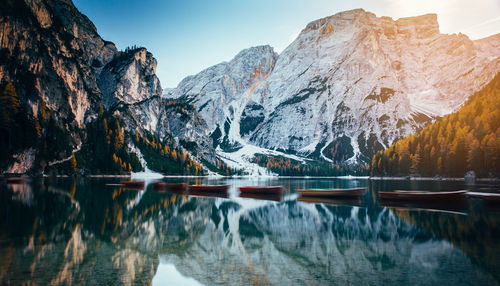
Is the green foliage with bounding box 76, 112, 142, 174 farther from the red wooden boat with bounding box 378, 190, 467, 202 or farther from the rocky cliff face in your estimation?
the red wooden boat with bounding box 378, 190, 467, 202

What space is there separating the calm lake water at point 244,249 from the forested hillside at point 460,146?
254 ft

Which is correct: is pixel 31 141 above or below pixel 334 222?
above

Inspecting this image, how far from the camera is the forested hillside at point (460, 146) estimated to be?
86.2 meters

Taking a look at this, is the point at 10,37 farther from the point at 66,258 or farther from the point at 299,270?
the point at 299,270

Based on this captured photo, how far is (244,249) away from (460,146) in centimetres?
10322

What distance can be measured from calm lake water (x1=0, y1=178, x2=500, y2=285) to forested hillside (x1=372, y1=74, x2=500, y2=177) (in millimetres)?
77297

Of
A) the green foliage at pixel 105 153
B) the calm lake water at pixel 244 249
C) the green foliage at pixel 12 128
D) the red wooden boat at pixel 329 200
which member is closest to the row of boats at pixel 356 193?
the red wooden boat at pixel 329 200

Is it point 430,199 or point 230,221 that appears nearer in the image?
point 230,221

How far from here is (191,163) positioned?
198375 mm

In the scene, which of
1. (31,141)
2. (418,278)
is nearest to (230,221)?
(418,278)

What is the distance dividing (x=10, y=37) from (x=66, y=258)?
418ft

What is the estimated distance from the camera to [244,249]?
15211 millimetres

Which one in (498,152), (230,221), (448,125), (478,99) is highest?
(478,99)

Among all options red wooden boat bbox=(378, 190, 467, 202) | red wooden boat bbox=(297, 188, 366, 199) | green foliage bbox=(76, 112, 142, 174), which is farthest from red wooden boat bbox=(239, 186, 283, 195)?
green foliage bbox=(76, 112, 142, 174)
